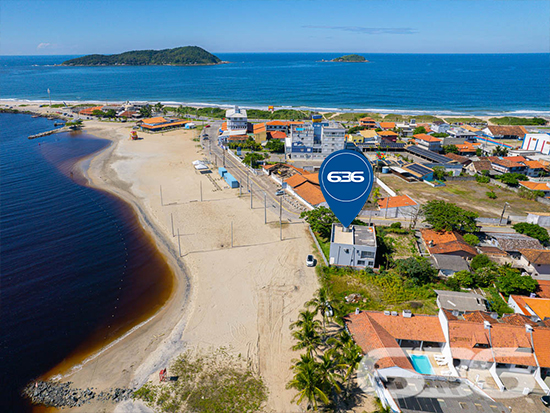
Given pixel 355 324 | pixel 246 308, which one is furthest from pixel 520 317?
pixel 246 308

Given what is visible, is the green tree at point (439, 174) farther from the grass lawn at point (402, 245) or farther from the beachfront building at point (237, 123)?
the beachfront building at point (237, 123)

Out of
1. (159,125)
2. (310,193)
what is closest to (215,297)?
(310,193)

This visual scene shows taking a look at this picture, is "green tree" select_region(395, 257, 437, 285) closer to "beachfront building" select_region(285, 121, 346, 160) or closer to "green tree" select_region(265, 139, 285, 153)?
"beachfront building" select_region(285, 121, 346, 160)

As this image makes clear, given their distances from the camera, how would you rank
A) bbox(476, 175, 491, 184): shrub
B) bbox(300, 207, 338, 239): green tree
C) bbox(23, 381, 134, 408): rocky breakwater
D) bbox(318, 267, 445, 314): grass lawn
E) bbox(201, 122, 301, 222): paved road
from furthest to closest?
bbox(476, 175, 491, 184): shrub < bbox(201, 122, 301, 222): paved road < bbox(300, 207, 338, 239): green tree < bbox(318, 267, 445, 314): grass lawn < bbox(23, 381, 134, 408): rocky breakwater

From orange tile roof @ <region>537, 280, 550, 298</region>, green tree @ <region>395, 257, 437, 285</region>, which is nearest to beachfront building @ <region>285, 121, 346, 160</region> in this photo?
green tree @ <region>395, 257, 437, 285</region>

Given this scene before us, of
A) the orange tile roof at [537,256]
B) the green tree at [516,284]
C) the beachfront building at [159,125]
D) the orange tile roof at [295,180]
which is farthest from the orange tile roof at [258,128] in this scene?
the green tree at [516,284]

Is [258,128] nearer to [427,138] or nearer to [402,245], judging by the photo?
[427,138]

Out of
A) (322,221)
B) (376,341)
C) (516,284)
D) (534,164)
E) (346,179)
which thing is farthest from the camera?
(534,164)
